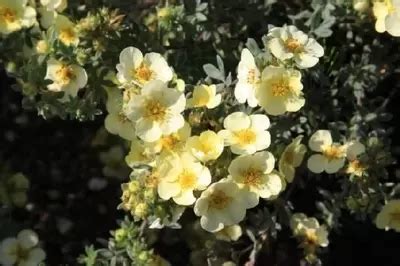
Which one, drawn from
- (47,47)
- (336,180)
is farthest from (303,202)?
(47,47)

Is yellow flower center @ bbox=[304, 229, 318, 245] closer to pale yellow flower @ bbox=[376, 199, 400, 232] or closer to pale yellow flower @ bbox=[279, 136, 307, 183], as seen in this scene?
pale yellow flower @ bbox=[376, 199, 400, 232]

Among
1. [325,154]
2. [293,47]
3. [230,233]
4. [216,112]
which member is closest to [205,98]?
[216,112]

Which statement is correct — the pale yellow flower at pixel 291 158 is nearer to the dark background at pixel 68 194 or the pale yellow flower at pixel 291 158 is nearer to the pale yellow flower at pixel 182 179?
the pale yellow flower at pixel 182 179

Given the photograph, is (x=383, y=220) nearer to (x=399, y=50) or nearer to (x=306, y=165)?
(x=306, y=165)

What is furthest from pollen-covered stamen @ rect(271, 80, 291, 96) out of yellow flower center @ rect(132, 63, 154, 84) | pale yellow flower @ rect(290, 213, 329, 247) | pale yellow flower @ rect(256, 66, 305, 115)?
pale yellow flower @ rect(290, 213, 329, 247)

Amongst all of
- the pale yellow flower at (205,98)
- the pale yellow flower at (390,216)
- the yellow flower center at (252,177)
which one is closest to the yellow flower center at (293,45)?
the pale yellow flower at (205,98)

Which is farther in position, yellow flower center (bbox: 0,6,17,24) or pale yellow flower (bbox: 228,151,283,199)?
yellow flower center (bbox: 0,6,17,24)

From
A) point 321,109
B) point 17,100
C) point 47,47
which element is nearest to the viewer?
point 47,47
